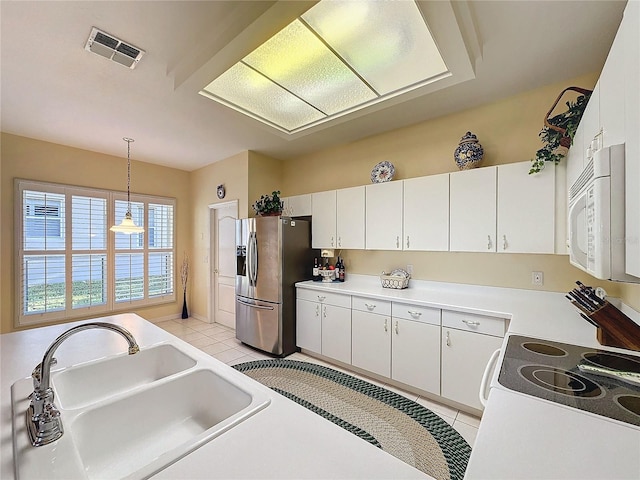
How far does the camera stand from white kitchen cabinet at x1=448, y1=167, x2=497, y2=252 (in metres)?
2.34

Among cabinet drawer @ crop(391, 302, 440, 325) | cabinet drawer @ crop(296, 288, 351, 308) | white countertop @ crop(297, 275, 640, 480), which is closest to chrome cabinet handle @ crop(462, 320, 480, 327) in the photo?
cabinet drawer @ crop(391, 302, 440, 325)

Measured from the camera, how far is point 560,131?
193 cm

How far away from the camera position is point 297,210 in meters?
3.87

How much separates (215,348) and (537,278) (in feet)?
12.1

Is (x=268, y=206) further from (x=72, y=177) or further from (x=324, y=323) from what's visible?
(x=72, y=177)

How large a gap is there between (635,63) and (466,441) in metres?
2.24

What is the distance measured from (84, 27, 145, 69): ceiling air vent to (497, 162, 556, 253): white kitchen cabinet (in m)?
2.98

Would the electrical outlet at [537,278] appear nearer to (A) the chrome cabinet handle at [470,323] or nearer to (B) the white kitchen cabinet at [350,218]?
(A) the chrome cabinet handle at [470,323]

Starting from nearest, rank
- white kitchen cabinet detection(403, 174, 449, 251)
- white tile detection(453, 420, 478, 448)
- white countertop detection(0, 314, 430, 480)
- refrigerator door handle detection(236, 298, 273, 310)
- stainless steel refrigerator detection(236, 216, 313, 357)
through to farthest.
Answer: white countertop detection(0, 314, 430, 480) → white tile detection(453, 420, 478, 448) → white kitchen cabinet detection(403, 174, 449, 251) → stainless steel refrigerator detection(236, 216, 313, 357) → refrigerator door handle detection(236, 298, 273, 310)

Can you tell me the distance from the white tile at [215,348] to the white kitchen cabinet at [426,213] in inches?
106

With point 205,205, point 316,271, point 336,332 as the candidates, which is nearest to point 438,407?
point 336,332

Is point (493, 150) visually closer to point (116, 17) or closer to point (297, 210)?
point (297, 210)

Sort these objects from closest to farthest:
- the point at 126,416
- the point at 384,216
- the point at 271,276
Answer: the point at 126,416 → the point at 384,216 → the point at 271,276

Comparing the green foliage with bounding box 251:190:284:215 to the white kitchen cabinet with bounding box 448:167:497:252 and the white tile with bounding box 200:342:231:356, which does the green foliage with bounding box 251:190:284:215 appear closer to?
the white tile with bounding box 200:342:231:356
